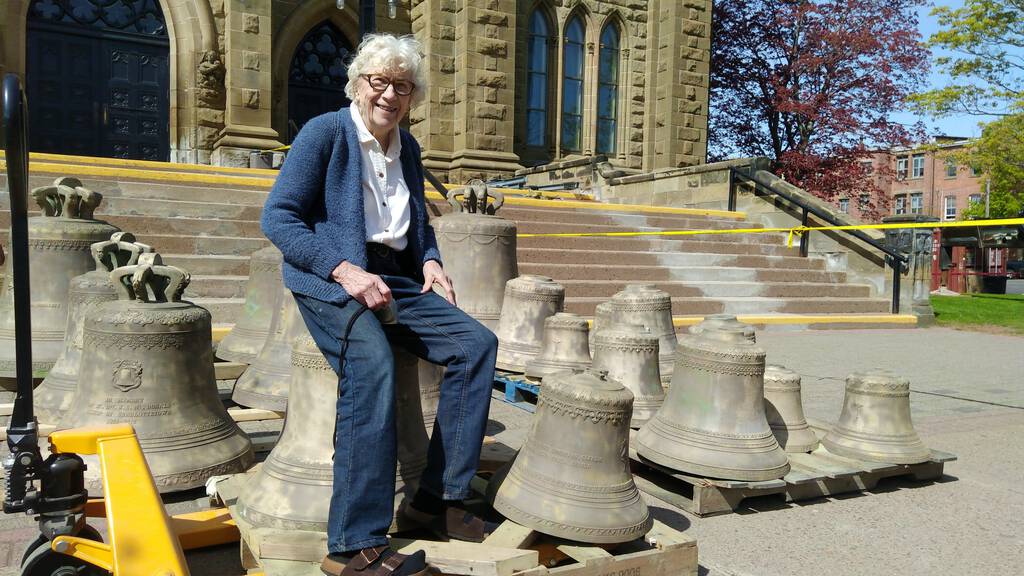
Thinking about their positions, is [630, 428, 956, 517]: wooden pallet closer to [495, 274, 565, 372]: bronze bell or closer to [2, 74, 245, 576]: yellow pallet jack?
[495, 274, 565, 372]: bronze bell

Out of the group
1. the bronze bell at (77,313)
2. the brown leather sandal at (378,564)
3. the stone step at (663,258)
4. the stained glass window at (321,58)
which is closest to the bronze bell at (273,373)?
the bronze bell at (77,313)

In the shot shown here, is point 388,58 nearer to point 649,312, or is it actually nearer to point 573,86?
point 649,312

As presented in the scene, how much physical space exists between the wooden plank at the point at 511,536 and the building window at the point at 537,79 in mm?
17188

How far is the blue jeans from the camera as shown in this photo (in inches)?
102

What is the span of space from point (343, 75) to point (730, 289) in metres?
10.6

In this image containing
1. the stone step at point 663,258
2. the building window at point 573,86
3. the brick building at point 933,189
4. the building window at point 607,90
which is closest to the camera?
the stone step at point 663,258

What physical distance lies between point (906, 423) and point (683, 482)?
1345 millimetres

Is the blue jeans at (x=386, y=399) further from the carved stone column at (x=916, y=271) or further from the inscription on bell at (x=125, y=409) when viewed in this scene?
the carved stone column at (x=916, y=271)

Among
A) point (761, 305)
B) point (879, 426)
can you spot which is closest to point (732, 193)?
point (761, 305)

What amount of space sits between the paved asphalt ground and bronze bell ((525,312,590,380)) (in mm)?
402

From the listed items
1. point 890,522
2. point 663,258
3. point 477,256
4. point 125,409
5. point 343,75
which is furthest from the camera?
point 343,75

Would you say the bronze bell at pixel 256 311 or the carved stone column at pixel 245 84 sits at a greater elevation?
the carved stone column at pixel 245 84

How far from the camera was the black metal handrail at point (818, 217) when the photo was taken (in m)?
12.5

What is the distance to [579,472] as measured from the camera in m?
3.09
